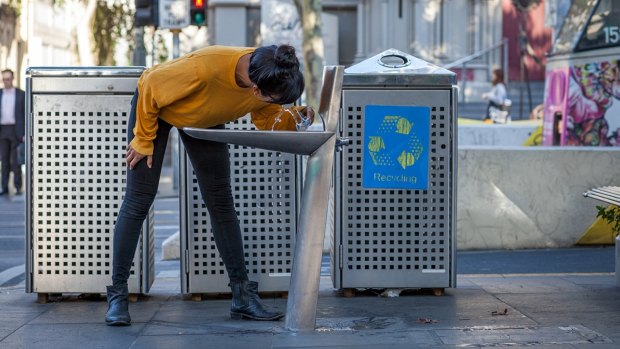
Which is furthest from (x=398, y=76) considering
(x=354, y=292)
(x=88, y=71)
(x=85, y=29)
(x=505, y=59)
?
(x=505, y=59)

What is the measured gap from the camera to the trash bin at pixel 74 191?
6652mm

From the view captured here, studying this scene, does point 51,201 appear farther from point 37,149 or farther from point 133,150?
point 133,150

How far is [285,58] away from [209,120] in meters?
0.62

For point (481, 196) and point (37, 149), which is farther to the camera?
point (481, 196)

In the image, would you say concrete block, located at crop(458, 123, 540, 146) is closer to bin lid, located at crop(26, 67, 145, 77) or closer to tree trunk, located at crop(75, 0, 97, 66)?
bin lid, located at crop(26, 67, 145, 77)

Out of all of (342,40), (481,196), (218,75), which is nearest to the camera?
(218,75)

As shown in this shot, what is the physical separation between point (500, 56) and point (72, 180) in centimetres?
2653

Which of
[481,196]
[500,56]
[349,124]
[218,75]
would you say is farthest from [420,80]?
[500,56]

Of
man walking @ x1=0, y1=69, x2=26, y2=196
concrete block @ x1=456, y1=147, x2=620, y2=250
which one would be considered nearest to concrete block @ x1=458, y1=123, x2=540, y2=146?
man walking @ x1=0, y1=69, x2=26, y2=196

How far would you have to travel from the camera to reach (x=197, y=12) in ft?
53.6

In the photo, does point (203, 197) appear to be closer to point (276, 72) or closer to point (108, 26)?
point (276, 72)

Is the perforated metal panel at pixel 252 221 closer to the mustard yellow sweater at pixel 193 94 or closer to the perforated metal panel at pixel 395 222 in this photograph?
the perforated metal panel at pixel 395 222

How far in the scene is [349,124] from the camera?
265 inches

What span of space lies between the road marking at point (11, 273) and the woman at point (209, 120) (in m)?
2.71
